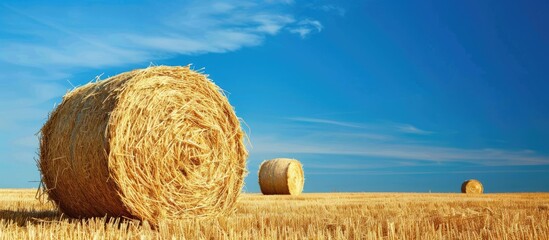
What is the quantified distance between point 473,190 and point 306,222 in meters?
16.2

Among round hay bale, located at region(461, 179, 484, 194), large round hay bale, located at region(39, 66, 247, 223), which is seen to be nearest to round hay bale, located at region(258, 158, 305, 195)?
round hay bale, located at region(461, 179, 484, 194)

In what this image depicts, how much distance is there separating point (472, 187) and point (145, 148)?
55.5 feet

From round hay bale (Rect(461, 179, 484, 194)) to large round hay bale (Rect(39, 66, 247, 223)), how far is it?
15.1m

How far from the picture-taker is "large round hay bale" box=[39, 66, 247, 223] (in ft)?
19.5

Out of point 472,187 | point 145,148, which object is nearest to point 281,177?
point 472,187

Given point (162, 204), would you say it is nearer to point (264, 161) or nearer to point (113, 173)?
point (113, 173)

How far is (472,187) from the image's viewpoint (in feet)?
67.4

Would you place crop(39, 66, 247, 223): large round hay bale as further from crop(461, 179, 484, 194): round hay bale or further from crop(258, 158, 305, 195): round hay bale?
crop(461, 179, 484, 194): round hay bale

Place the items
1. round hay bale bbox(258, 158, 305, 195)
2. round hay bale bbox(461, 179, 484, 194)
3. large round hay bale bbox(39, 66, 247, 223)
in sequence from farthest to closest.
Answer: round hay bale bbox(461, 179, 484, 194), round hay bale bbox(258, 158, 305, 195), large round hay bale bbox(39, 66, 247, 223)

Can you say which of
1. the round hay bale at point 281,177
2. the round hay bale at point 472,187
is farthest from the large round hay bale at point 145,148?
the round hay bale at point 472,187

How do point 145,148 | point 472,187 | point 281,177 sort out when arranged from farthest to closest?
1. point 472,187
2. point 281,177
3. point 145,148

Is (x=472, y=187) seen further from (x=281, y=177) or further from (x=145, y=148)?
(x=145, y=148)

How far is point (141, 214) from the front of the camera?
6.01 m

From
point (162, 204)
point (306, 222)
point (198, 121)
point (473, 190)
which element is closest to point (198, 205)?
point (162, 204)
